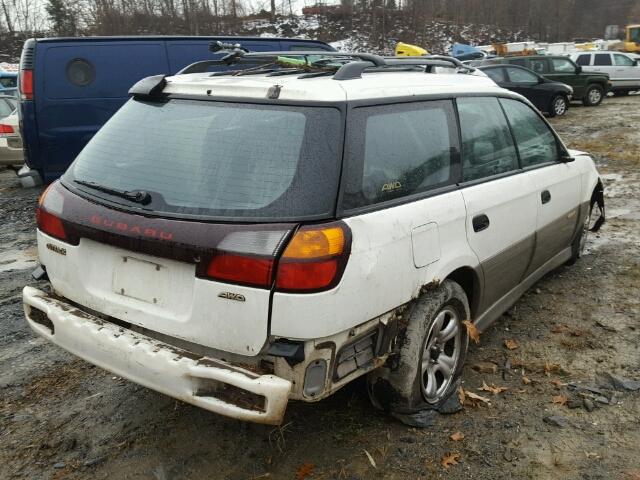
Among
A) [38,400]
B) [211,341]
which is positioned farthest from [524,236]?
[38,400]

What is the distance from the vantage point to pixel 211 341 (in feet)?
7.72

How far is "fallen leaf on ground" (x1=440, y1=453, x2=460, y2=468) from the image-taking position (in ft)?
8.83

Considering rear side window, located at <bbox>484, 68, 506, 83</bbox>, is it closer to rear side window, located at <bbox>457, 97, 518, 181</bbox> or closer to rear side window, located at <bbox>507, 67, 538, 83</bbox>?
rear side window, located at <bbox>507, 67, 538, 83</bbox>

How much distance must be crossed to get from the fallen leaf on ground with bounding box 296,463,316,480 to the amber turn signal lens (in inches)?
43.3

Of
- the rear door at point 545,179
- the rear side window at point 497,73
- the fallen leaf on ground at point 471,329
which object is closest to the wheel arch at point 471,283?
the fallen leaf on ground at point 471,329

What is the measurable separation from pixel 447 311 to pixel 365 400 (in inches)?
26.5

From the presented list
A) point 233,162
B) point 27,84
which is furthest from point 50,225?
point 27,84

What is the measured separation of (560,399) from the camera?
10.5ft

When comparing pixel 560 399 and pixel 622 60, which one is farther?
pixel 622 60

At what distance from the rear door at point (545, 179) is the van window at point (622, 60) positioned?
2038cm

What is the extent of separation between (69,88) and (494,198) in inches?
239

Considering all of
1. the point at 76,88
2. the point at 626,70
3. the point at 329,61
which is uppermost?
the point at 329,61

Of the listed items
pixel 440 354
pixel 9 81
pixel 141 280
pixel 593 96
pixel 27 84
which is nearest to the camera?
pixel 141 280

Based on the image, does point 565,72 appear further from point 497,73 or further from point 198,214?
point 198,214
